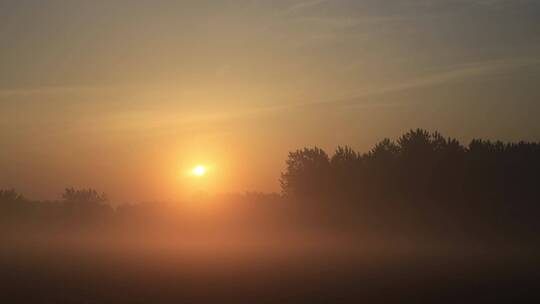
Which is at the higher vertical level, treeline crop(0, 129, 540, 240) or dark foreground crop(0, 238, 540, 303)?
treeline crop(0, 129, 540, 240)

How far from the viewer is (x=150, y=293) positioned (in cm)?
2525

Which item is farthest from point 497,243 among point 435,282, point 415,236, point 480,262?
point 435,282

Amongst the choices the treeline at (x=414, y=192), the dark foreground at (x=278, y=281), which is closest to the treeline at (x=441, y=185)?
the treeline at (x=414, y=192)

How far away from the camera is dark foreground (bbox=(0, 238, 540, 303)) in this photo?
23.5m

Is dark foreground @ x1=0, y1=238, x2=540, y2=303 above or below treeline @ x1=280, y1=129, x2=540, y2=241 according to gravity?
below

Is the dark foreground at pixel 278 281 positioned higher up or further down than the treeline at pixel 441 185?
further down

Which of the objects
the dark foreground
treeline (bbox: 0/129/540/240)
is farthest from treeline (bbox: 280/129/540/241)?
the dark foreground

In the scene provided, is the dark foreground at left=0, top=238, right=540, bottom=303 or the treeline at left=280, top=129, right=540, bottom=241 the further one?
the treeline at left=280, top=129, right=540, bottom=241

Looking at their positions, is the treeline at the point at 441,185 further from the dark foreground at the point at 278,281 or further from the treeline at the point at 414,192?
the dark foreground at the point at 278,281

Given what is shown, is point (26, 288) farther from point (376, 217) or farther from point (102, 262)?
point (376, 217)

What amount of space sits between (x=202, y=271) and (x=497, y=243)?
118 feet

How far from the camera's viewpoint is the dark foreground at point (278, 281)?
23.5 metres

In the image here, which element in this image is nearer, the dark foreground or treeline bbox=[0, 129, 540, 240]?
the dark foreground

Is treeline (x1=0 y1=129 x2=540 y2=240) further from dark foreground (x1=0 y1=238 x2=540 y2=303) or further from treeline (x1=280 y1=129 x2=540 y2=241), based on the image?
dark foreground (x1=0 y1=238 x2=540 y2=303)
